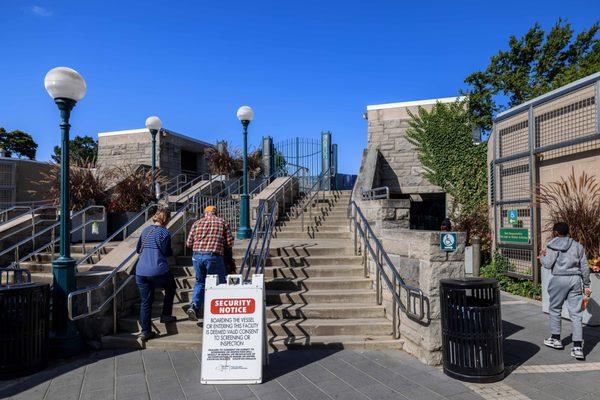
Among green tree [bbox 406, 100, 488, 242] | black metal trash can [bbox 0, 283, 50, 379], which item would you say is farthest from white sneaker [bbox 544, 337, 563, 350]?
green tree [bbox 406, 100, 488, 242]

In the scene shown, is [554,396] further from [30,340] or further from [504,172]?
[504,172]

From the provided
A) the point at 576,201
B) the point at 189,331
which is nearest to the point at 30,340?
the point at 189,331

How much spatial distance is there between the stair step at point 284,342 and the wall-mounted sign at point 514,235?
5636 mm

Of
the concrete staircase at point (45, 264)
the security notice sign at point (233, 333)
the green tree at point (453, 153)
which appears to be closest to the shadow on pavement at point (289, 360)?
the security notice sign at point (233, 333)

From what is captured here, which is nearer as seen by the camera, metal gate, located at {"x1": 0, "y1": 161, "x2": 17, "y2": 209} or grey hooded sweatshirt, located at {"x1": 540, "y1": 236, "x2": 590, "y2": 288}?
grey hooded sweatshirt, located at {"x1": 540, "y1": 236, "x2": 590, "y2": 288}

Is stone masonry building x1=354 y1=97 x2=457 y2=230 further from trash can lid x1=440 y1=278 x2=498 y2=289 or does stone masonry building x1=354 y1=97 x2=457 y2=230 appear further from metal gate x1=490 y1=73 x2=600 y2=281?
trash can lid x1=440 y1=278 x2=498 y2=289

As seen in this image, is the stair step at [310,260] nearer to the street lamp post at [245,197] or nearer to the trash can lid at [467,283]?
the street lamp post at [245,197]

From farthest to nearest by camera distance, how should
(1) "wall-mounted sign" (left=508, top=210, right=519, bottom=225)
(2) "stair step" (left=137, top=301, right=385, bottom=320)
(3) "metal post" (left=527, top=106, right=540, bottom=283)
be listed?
(1) "wall-mounted sign" (left=508, top=210, right=519, bottom=225), (3) "metal post" (left=527, top=106, right=540, bottom=283), (2) "stair step" (left=137, top=301, right=385, bottom=320)

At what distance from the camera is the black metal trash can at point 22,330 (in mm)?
4363

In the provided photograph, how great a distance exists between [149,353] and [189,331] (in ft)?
1.97

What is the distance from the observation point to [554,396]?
3.73 meters

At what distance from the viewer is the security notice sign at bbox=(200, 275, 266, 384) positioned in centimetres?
413

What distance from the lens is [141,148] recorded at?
17.4 meters

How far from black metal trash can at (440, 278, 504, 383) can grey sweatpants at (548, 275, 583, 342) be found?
147 cm
